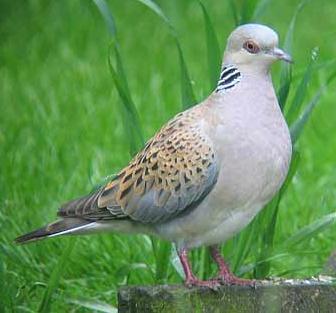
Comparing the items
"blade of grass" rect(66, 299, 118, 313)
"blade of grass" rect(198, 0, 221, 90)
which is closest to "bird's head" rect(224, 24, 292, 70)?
"blade of grass" rect(198, 0, 221, 90)

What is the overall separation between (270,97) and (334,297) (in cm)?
81

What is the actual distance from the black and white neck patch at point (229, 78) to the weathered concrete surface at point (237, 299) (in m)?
0.79

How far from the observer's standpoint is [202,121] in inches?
187

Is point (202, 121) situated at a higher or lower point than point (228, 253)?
higher

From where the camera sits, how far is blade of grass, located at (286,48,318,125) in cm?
518

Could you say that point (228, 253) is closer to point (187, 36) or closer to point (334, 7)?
point (187, 36)

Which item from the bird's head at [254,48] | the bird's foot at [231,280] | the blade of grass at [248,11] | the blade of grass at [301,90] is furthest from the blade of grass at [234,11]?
the bird's foot at [231,280]

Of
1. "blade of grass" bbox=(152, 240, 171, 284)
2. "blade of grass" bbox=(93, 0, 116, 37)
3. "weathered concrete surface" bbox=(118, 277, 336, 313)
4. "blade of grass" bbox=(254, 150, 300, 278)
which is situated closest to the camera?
"weathered concrete surface" bbox=(118, 277, 336, 313)

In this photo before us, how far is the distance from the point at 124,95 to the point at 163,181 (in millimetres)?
547

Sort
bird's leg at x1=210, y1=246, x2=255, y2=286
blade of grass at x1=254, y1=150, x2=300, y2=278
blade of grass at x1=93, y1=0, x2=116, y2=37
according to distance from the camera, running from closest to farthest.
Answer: bird's leg at x1=210, y1=246, x2=255, y2=286
blade of grass at x1=93, y1=0, x2=116, y2=37
blade of grass at x1=254, y1=150, x2=300, y2=278

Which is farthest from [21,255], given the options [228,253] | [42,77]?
[42,77]

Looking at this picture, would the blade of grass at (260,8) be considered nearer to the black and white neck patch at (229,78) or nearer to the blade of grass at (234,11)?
the blade of grass at (234,11)

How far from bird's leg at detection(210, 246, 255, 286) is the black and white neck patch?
0.69m

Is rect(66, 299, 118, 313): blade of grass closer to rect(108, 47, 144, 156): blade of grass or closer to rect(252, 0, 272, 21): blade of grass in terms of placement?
rect(108, 47, 144, 156): blade of grass
